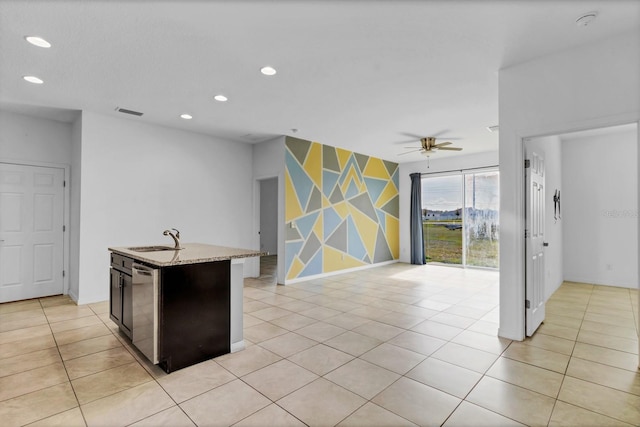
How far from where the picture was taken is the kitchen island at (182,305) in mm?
2619

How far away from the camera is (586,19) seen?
2449mm

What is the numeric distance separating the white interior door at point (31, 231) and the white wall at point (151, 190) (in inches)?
36.9

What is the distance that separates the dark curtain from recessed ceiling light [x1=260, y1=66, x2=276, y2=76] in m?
5.96

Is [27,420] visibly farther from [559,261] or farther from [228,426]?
[559,261]

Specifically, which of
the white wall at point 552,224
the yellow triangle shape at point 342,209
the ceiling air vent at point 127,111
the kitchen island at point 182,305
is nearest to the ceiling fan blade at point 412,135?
the white wall at point 552,224

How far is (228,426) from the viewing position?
1.95 meters

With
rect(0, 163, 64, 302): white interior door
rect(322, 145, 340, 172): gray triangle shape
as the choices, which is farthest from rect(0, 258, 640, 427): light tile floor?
rect(322, 145, 340, 172): gray triangle shape

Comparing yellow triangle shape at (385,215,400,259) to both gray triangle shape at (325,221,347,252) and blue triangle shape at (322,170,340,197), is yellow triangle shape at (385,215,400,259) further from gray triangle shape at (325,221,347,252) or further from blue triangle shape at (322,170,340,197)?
blue triangle shape at (322,170,340,197)

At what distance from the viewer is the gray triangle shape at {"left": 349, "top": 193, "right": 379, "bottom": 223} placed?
7652 millimetres

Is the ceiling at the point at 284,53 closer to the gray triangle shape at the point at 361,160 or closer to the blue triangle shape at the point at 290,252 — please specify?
the blue triangle shape at the point at 290,252

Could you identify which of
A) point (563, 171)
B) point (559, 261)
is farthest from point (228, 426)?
point (563, 171)

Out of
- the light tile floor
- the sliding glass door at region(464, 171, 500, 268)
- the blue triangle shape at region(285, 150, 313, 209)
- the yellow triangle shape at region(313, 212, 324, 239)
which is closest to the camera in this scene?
the light tile floor

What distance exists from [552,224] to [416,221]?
3528mm

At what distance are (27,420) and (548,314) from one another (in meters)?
5.33
